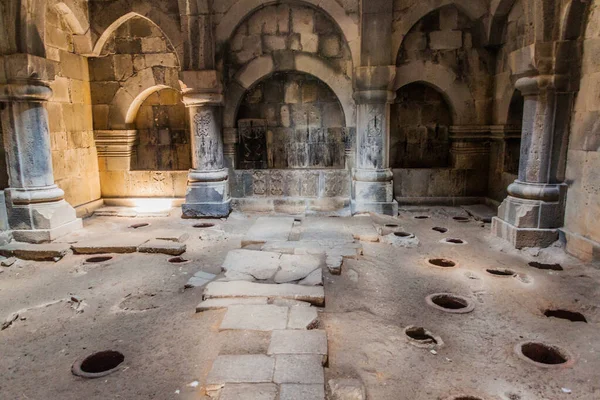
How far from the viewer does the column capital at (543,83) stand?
4598 millimetres

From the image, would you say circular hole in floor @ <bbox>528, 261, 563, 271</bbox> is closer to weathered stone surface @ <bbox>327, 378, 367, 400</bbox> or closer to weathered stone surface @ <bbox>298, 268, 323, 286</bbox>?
weathered stone surface @ <bbox>298, 268, 323, 286</bbox>

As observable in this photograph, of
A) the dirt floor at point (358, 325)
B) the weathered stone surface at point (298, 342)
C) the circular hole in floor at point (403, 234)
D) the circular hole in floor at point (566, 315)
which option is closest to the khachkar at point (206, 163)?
the dirt floor at point (358, 325)

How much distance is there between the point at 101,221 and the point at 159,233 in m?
1.56

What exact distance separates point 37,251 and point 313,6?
16.3 feet

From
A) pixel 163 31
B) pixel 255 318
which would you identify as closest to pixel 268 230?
pixel 255 318

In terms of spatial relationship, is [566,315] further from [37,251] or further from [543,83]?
[37,251]

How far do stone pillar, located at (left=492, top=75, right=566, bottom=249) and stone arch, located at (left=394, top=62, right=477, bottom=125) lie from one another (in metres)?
1.86

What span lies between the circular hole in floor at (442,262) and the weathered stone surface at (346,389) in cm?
236

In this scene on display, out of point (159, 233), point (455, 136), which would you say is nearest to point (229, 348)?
point (159, 233)

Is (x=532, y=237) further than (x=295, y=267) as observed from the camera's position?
Yes

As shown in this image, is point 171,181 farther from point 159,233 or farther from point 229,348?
point 229,348

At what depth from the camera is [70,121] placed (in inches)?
263

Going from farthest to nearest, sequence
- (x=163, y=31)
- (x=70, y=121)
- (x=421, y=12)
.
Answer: (x=70, y=121) < (x=163, y=31) < (x=421, y=12)

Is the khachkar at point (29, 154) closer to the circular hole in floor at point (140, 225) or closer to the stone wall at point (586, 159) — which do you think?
the circular hole in floor at point (140, 225)
